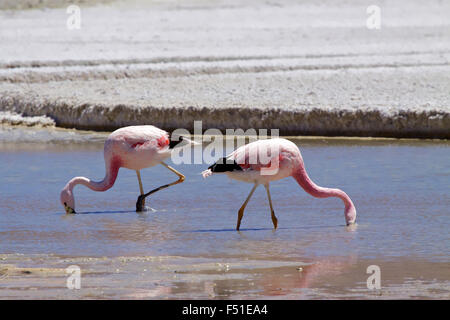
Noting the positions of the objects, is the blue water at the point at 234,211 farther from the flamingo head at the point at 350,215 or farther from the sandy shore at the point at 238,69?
the sandy shore at the point at 238,69

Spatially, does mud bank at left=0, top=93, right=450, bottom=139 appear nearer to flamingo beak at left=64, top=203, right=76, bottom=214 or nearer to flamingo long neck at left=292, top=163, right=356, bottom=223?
flamingo long neck at left=292, top=163, right=356, bottom=223

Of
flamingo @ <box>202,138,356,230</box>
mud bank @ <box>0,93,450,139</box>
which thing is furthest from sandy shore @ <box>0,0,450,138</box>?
flamingo @ <box>202,138,356,230</box>

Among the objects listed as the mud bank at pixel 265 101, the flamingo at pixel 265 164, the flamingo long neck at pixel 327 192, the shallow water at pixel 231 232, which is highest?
the mud bank at pixel 265 101

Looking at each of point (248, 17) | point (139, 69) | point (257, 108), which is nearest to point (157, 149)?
point (257, 108)

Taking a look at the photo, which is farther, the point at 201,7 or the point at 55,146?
the point at 201,7

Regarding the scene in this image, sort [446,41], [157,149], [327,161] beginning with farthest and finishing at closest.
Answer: [446,41]
[327,161]
[157,149]

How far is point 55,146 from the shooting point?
42.5ft

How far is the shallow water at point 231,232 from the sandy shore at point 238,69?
167cm

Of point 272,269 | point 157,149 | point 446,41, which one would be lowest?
point 272,269

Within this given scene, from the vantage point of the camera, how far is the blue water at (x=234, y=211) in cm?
714

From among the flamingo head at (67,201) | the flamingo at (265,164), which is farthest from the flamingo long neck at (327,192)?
the flamingo head at (67,201)

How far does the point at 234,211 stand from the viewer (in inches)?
340

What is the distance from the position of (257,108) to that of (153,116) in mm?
1493
